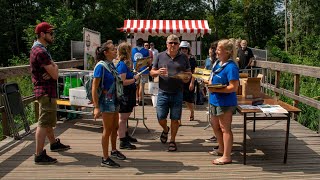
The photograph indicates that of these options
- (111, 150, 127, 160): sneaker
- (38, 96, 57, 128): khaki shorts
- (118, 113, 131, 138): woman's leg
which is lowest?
(111, 150, 127, 160): sneaker

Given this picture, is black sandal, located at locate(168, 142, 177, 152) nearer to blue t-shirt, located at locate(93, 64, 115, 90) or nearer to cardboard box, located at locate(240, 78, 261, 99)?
cardboard box, located at locate(240, 78, 261, 99)

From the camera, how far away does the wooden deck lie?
3.98 meters

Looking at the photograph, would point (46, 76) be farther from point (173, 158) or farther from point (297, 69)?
point (297, 69)

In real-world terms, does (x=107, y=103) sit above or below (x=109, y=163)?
above

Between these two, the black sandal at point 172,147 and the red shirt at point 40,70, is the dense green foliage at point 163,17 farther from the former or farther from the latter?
the black sandal at point 172,147

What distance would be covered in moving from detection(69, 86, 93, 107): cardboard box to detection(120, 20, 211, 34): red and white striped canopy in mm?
6622

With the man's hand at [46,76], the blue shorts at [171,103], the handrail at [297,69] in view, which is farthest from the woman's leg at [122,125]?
the handrail at [297,69]

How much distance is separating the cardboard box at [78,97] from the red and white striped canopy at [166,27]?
6622 millimetres

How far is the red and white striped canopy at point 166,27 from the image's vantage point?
12438mm

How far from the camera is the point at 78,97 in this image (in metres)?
6.03

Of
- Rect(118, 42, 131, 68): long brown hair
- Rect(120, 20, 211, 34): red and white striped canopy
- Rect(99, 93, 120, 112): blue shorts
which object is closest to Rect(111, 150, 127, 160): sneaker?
Rect(99, 93, 120, 112): blue shorts

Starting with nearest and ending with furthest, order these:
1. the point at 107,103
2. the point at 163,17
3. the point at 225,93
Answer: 1. the point at 107,103
2. the point at 225,93
3. the point at 163,17

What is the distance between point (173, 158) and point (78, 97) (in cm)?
216

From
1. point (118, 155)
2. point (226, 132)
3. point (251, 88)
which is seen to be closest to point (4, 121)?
point (118, 155)
